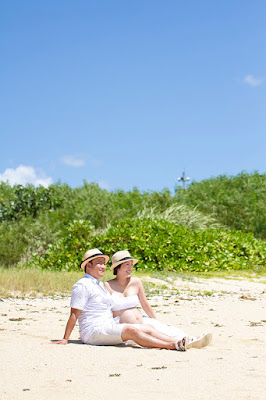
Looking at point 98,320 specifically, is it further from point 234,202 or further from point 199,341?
point 234,202

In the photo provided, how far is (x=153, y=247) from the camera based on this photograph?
59.2 feet

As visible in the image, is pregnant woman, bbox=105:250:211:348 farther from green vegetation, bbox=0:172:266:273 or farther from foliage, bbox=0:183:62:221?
foliage, bbox=0:183:62:221

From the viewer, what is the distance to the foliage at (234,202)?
2889 cm

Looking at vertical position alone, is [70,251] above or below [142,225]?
below

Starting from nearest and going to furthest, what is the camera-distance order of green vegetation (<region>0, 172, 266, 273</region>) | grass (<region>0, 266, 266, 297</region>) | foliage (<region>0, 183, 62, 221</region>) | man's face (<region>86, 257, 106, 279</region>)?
man's face (<region>86, 257, 106, 279</region>) → grass (<region>0, 266, 266, 297</region>) → green vegetation (<region>0, 172, 266, 273</region>) → foliage (<region>0, 183, 62, 221</region>)

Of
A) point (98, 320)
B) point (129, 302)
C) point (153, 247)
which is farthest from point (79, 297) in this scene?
point (153, 247)

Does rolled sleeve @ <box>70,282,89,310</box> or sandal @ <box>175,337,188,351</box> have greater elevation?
rolled sleeve @ <box>70,282,89,310</box>

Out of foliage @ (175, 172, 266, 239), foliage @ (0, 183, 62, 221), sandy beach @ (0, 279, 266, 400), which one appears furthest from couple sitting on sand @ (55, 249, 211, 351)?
foliage @ (175, 172, 266, 239)

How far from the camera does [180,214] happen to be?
23281mm

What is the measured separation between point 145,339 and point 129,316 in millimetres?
406

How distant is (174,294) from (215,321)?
160 inches

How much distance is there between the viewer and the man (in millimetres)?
5957

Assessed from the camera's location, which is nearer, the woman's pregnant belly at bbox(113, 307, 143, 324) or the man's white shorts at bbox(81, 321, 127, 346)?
the man's white shorts at bbox(81, 321, 127, 346)

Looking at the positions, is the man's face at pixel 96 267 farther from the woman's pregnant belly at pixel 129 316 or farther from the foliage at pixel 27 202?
the foliage at pixel 27 202
